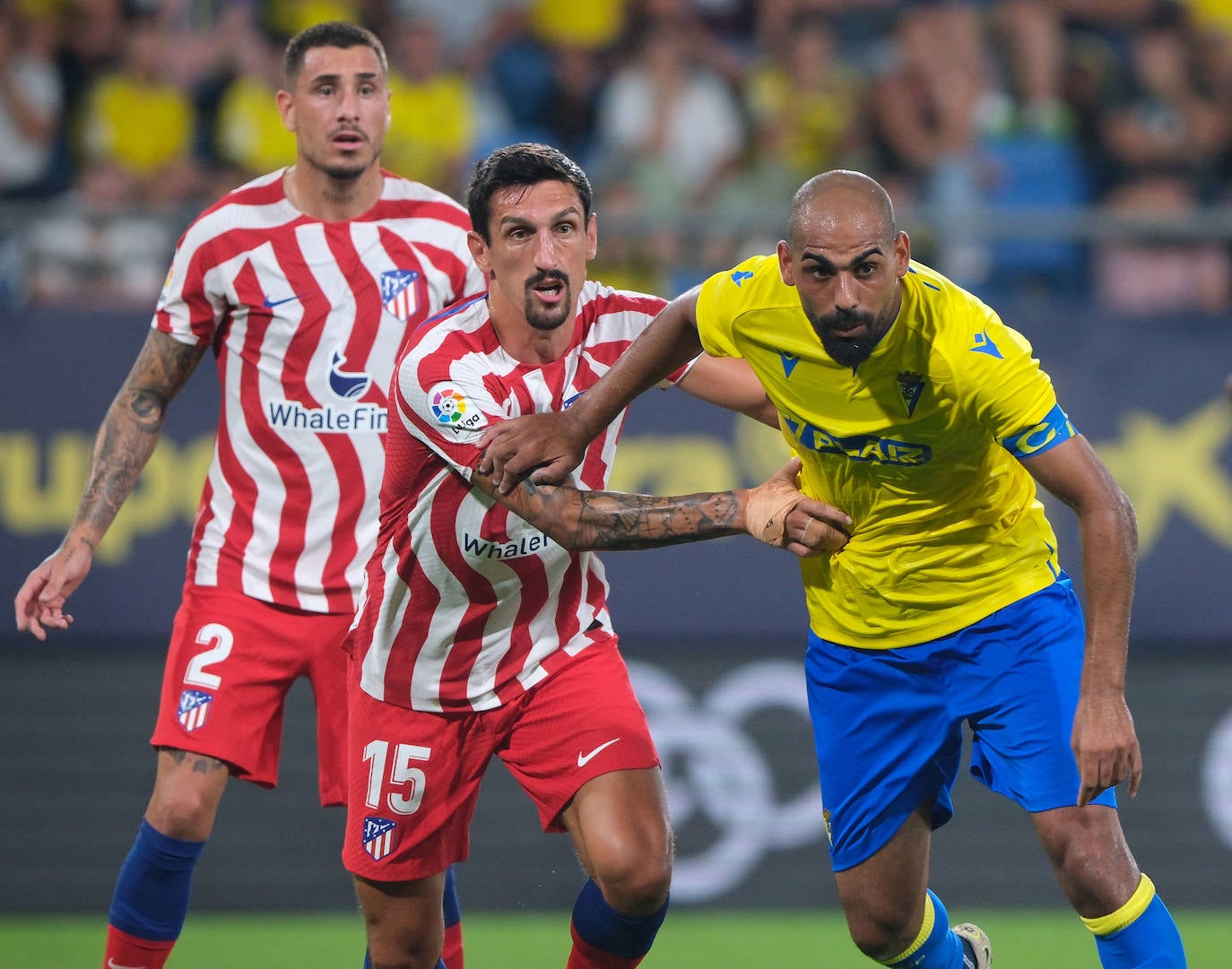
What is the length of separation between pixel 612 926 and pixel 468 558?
985 mm

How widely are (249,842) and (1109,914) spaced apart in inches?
154

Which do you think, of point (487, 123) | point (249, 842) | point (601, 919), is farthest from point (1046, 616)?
point (487, 123)

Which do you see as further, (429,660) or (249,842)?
(249,842)

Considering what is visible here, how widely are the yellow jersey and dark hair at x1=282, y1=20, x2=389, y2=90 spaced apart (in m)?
1.54

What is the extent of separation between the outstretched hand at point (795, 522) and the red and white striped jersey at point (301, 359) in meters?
1.36

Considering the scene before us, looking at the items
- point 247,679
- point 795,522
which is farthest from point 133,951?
point 795,522

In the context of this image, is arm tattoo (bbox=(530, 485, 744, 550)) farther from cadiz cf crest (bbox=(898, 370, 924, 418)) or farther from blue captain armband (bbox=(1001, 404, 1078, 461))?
blue captain armband (bbox=(1001, 404, 1078, 461))

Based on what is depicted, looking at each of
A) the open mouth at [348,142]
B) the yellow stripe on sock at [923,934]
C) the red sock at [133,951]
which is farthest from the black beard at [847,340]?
the red sock at [133,951]

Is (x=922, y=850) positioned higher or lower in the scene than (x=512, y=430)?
lower

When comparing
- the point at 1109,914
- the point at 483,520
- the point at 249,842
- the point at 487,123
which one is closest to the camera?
the point at 1109,914

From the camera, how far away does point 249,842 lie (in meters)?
6.80

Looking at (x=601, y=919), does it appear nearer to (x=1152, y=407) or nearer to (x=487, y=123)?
(x=1152, y=407)

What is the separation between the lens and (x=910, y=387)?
3.86 meters

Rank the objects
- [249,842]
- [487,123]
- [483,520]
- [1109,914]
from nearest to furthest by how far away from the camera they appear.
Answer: [1109,914], [483,520], [249,842], [487,123]
